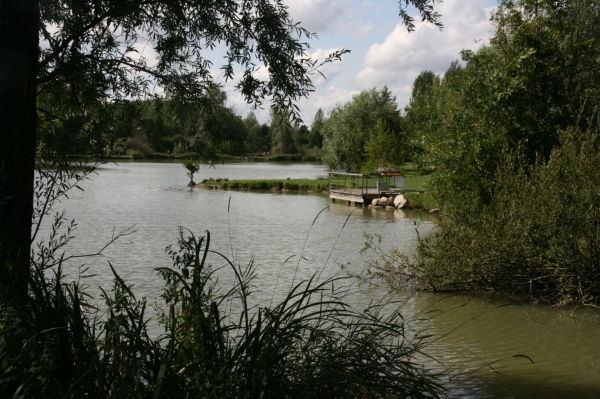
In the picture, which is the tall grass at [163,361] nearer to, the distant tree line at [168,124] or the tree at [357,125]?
the distant tree line at [168,124]

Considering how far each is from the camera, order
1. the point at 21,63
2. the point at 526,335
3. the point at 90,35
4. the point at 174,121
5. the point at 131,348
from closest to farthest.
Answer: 1. the point at 131,348
2. the point at 21,63
3. the point at 90,35
4. the point at 174,121
5. the point at 526,335

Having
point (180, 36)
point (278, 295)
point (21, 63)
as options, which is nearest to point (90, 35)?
point (180, 36)

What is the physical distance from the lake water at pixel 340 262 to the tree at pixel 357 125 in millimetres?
11473

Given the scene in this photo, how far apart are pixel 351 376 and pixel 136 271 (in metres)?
9.18

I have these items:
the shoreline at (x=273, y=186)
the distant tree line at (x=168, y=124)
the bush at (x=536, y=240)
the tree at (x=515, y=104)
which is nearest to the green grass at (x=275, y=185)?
the shoreline at (x=273, y=186)

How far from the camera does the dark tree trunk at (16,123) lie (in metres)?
4.38

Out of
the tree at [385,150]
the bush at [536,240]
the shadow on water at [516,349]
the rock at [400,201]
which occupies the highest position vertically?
the tree at [385,150]

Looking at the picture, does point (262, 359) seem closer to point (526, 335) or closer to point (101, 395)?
point (101, 395)

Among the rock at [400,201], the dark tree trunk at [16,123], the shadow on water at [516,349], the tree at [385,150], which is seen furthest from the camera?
the tree at [385,150]

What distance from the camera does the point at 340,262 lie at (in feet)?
44.1

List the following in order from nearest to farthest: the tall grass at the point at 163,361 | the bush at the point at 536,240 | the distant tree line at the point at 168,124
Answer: the tall grass at the point at 163,361
the distant tree line at the point at 168,124
the bush at the point at 536,240

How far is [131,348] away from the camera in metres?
3.48

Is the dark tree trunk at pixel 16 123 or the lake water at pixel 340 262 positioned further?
the lake water at pixel 340 262

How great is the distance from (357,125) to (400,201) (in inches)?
849
